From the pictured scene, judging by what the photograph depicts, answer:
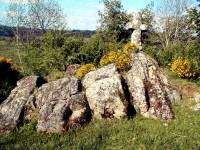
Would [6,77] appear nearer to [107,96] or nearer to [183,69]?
[107,96]

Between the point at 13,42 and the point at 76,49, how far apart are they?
43.7 meters

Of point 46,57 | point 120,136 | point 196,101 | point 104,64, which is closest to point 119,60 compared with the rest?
point 104,64

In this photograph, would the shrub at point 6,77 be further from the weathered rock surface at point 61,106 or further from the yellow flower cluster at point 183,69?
the yellow flower cluster at point 183,69

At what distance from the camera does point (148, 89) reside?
64.4 ft

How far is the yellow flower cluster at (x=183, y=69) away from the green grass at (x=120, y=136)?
408 centimetres

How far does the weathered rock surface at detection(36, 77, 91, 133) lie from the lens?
1738 cm

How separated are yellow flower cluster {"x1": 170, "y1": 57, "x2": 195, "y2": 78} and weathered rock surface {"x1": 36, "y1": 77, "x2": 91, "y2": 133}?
6489mm

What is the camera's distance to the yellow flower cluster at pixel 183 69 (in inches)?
877

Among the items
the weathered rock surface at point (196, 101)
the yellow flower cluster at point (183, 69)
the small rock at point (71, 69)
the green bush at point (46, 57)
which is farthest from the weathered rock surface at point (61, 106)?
the yellow flower cluster at point (183, 69)

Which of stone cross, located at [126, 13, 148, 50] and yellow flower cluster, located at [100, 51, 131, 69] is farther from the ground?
stone cross, located at [126, 13, 148, 50]

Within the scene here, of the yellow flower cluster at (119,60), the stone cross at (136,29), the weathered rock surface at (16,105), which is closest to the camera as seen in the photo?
the weathered rock surface at (16,105)

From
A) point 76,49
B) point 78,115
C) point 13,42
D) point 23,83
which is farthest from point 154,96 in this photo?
point 13,42

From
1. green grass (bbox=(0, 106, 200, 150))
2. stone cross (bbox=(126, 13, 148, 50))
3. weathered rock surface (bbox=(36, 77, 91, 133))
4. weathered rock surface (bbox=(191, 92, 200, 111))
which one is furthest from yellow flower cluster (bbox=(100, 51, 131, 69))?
stone cross (bbox=(126, 13, 148, 50))

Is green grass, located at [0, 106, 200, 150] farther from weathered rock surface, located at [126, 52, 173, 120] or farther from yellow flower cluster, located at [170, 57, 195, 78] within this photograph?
yellow flower cluster, located at [170, 57, 195, 78]
